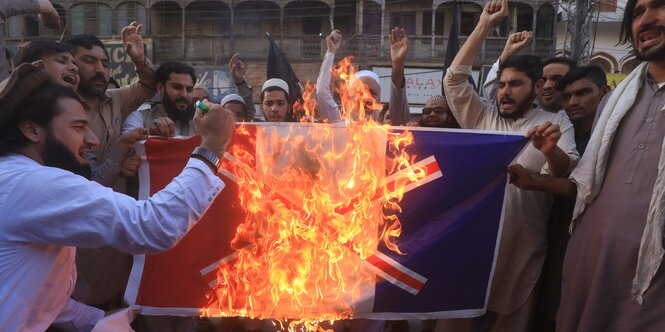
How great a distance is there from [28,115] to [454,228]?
8.96 ft

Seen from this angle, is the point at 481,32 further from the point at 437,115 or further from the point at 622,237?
the point at 622,237

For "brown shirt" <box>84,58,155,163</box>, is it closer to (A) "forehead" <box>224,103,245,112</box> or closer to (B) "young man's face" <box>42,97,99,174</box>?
(A) "forehead" <box>224,103,245,112</box>

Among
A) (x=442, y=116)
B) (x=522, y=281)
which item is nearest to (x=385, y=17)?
(x=442, y=116)

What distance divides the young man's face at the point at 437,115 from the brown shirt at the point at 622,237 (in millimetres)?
2174

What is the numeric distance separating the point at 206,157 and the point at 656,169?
96.9 inches

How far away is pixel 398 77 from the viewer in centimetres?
498

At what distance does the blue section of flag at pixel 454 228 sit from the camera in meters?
3.57

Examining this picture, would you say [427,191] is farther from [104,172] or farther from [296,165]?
[104,172]

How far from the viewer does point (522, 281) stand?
3643 mm

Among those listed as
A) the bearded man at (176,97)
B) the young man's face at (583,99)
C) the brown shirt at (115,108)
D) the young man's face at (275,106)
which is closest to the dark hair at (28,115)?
the brown shirt at (115,108)

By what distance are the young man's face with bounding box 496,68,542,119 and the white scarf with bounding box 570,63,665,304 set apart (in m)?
0.70

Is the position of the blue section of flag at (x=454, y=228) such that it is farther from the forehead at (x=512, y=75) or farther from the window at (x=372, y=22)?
the window at (x=372, y=22)

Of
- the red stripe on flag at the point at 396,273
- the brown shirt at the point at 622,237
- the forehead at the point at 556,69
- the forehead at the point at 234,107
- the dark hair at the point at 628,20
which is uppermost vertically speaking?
the dark hair at the point at 628,20

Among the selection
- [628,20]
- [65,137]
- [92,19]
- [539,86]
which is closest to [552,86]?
[539,86]
